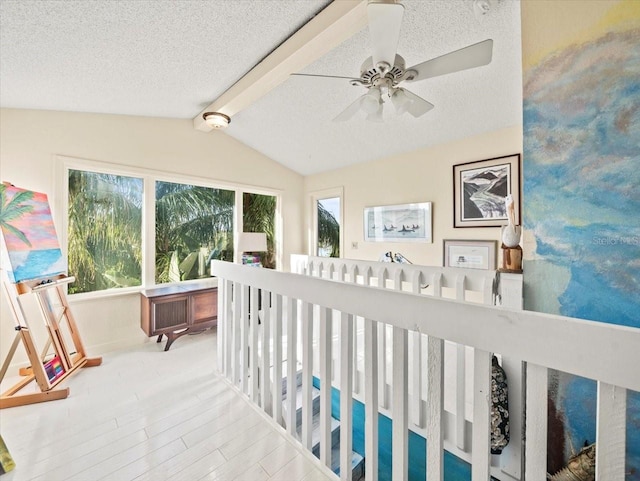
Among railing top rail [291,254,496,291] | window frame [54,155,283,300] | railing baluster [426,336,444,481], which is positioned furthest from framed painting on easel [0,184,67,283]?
railing baluster [426,336,444,481]

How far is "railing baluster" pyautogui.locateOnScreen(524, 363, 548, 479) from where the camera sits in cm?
71

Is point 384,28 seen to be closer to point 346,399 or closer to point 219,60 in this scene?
point 219,60

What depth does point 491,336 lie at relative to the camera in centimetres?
75

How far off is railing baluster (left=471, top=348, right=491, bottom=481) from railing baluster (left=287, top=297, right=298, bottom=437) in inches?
35.4

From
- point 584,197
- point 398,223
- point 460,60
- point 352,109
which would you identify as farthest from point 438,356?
point 398,223

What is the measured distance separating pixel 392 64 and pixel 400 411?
1644mm

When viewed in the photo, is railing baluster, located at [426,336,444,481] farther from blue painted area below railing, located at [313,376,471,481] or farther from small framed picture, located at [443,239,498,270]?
small framed picture, located at [443,239,498,270]

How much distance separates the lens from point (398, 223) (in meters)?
3.50

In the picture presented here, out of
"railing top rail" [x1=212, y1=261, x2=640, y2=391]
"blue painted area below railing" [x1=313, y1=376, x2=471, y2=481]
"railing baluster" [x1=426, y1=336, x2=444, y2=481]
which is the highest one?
"railing top rail" [x1=212, y1=261, x2=640, y2=391]

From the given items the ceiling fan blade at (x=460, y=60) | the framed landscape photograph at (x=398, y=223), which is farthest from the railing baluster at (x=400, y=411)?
the framed landscape photograph at (x=398, y=223)

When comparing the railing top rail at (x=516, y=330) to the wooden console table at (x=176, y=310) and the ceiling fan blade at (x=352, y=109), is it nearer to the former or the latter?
the ceiling fan blade at (x=352, y=109)

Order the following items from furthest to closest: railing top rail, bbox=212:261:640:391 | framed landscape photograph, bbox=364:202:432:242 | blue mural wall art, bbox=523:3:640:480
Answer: framed landscape photograph, bbox=364:202:432:242 < blue mural wall art, bbox=523:3:640:480 < railing top rail, bbox=212:261:640:391

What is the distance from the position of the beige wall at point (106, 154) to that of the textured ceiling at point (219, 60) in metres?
0.16

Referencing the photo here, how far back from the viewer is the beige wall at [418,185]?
2.80 m
